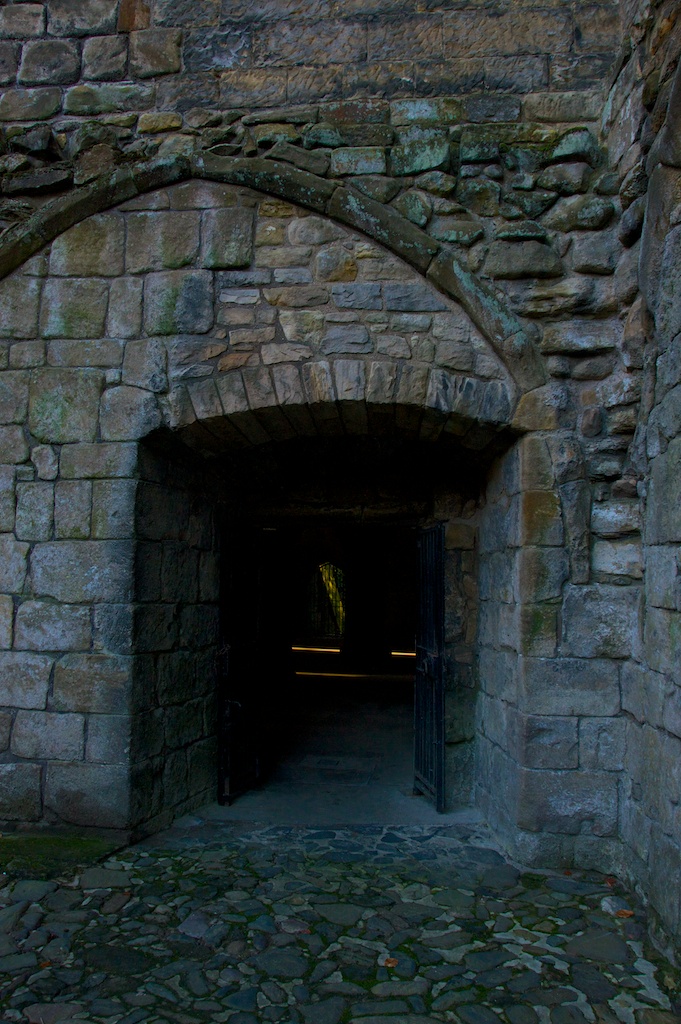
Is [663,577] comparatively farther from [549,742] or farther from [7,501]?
[7,501]

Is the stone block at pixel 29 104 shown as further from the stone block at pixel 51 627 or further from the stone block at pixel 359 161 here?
the stone block at pixel 51 627

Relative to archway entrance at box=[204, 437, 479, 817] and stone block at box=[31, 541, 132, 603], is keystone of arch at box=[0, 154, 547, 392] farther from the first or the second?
stone block at box=[31, 541, 132, 603]

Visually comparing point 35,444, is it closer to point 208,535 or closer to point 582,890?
point 208,535

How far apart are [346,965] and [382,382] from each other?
2253 mm

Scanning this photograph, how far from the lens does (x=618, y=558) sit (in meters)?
3.17

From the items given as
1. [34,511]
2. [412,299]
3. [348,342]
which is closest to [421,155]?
[412,299]

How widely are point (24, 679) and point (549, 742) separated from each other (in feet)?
7.73

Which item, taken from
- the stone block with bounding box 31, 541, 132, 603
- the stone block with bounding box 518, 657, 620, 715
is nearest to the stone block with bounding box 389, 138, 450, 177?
the stone block with bounding box 31, 541, 132, 603

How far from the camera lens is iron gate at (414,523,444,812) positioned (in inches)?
156

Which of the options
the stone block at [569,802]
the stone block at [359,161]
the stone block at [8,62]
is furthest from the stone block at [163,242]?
the stone block at [569,802]

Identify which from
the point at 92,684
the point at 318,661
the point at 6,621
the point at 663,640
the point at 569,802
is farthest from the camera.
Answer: the point at 318,661

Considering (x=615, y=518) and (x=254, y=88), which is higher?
(x=254, y=88)

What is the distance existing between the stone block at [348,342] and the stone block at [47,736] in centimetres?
201

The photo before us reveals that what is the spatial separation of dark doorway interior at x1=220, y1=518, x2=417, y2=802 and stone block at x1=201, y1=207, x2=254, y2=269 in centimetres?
161
